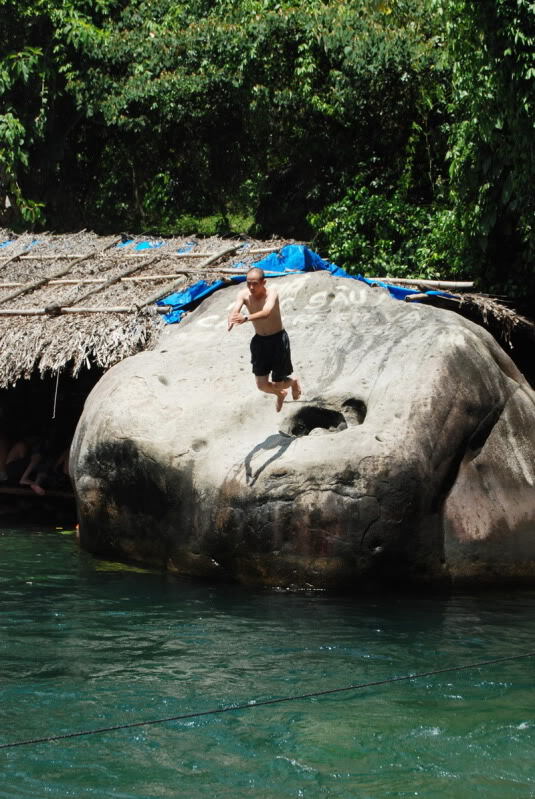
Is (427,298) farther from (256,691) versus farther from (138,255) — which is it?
(256,691)

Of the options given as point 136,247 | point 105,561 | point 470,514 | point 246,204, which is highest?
point 246,204

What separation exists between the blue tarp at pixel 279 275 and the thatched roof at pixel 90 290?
0.26 metres

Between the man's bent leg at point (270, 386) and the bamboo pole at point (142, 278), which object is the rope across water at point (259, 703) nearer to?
the man's bent leg at point (270, 386)

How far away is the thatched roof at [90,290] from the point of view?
12.0 meters

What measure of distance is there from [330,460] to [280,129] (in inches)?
492

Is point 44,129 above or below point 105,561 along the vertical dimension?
above

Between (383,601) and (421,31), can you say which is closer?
(383,601)

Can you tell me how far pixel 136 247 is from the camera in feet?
50.8

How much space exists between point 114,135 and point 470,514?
16998 mm

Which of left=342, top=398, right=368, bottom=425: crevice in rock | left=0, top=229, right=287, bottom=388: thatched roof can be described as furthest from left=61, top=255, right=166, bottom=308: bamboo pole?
left=342, top=398, right=368, bottom=425: crevice in rock

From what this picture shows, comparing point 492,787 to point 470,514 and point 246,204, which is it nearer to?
point 470,514

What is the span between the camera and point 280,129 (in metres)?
19.8

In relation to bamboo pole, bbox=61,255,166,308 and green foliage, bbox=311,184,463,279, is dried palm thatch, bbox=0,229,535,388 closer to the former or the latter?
bamboo pole, bbox=61,255,166,308

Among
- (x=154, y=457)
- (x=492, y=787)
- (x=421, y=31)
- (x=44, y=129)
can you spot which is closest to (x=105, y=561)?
(x=154, y=457)
